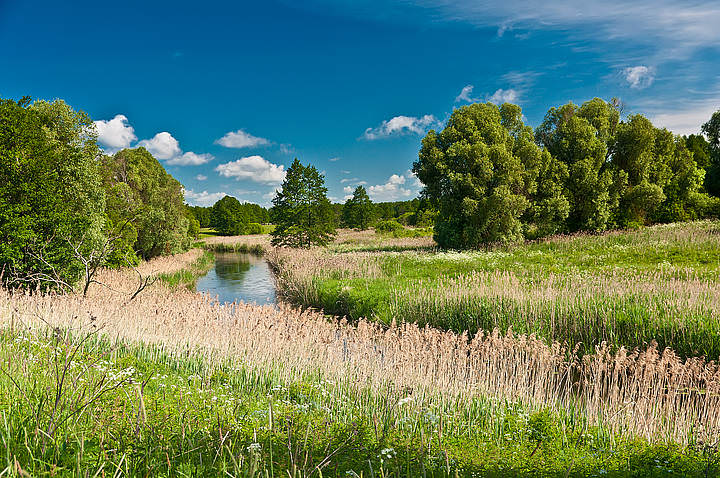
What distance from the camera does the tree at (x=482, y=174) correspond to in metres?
23.0

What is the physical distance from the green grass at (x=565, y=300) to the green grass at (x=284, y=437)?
388 centimetres

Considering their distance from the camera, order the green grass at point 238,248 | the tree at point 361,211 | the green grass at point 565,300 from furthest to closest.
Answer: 1. the tree at point 361,211
2. the green grass at point 238,248
3. the green grass at point 565,300

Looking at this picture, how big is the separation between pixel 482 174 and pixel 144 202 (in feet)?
75.4

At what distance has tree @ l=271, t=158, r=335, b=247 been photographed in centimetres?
3331

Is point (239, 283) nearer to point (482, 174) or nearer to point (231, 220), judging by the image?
point (482, 174)

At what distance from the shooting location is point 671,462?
3.53 meters

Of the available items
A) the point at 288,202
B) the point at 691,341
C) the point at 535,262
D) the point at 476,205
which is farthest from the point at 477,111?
the point at 691,341

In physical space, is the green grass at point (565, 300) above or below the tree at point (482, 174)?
below

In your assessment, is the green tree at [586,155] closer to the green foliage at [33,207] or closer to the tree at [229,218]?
the green foliage at [33,207]

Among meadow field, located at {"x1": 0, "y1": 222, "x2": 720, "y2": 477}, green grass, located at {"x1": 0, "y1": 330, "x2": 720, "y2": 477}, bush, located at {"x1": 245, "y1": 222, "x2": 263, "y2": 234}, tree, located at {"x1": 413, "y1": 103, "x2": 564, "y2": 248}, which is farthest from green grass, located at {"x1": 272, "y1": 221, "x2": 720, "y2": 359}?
bush, located at {"x1": 245, "y1": 222, "x2": 263, "y2": 234}

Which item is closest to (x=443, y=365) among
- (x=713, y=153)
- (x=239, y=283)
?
(x=239, y=283)

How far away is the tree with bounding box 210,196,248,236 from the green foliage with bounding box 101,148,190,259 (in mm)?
42033

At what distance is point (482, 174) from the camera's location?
23078 millimetres

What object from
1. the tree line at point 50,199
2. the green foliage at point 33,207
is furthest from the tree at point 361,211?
the green foliage at point 33,207
